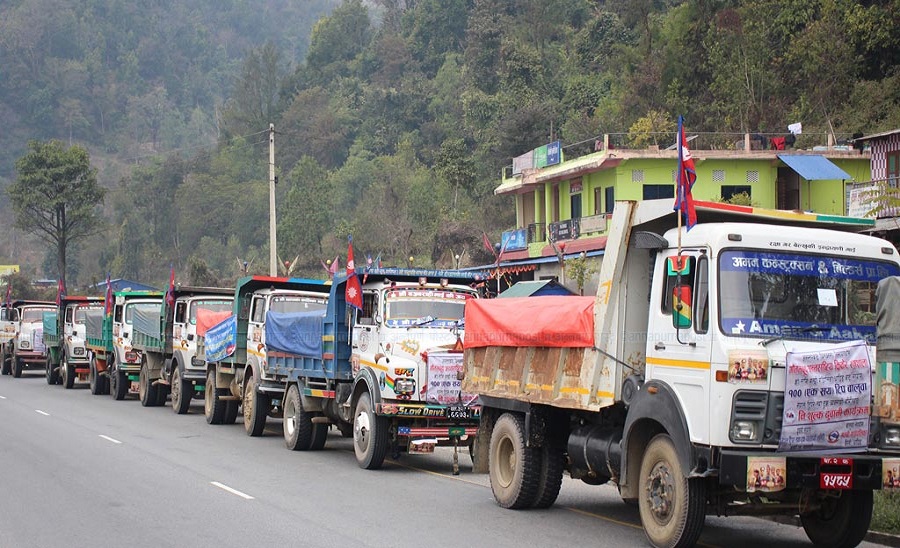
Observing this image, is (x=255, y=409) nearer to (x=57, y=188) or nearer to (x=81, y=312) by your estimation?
(x=81, y=312)

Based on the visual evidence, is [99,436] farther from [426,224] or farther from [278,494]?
[426,224]

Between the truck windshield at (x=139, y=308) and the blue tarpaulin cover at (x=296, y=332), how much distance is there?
10482 mm

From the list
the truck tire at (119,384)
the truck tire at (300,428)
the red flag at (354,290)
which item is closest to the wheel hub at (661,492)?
the red flag at (354,290)

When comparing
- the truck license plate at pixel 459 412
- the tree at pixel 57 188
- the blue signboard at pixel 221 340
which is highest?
the tree at pixel 57 188

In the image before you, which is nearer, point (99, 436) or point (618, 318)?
point (618, 318)

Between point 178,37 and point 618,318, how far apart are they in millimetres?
198663

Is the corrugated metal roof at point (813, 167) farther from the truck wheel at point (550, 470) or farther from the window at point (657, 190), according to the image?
the truck wheel at point (550, 470)

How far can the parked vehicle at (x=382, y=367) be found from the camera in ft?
50.1

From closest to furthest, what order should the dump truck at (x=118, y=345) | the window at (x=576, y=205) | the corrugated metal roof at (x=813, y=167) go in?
the dump truck at (x=118, y=345) < the corrugated metal roof at (x=813, y=167) < the window at (x=576, y=205)

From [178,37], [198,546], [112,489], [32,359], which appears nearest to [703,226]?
[198,546]

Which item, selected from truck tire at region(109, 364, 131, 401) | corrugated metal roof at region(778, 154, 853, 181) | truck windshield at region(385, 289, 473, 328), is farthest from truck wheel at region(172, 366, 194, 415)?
corrugated metal roof at region(778, 154, 853, 181)

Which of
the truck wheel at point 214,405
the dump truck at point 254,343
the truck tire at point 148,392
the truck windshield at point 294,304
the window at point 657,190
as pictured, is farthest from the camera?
the window at point 657,190

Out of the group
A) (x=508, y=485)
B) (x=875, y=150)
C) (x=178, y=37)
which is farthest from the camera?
(x=178, y=37)

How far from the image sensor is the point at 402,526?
447 inches
